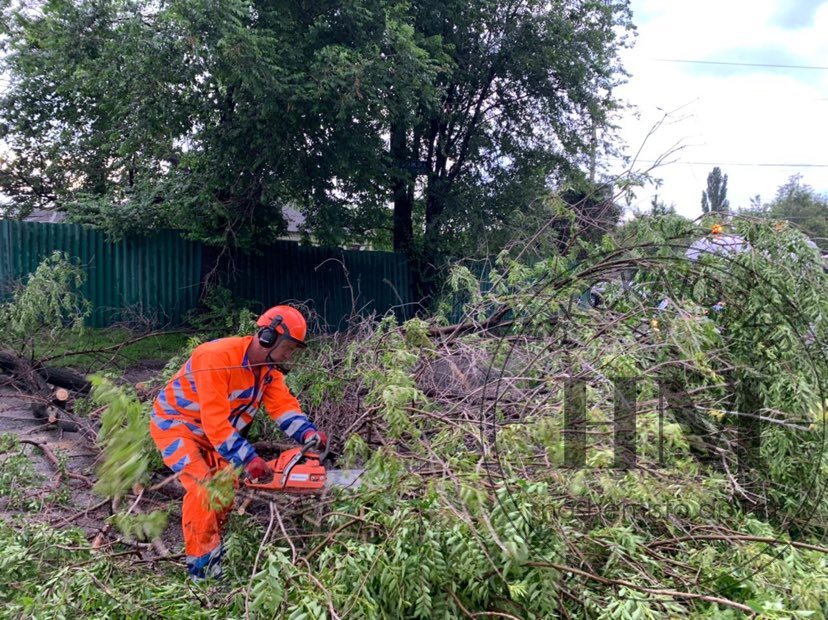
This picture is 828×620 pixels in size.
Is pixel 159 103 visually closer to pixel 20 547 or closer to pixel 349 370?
pixel 349 370

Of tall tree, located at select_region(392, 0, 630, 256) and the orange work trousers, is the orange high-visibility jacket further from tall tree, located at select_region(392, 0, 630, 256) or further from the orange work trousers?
tall tree, located at select_region(392, 0, 630, 256)

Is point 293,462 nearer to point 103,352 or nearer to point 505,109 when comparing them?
point 103,352

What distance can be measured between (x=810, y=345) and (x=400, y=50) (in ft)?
19.7

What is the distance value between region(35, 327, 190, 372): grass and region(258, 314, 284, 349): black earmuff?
3.39 metres

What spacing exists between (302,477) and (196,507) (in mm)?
568

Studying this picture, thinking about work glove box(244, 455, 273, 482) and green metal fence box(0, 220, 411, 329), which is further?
green metal fence box(0, 220, 411, 329)

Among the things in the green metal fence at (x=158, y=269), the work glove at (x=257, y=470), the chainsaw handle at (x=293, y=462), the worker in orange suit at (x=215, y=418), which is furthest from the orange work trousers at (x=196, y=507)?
the green metal fence at (x=158, y=269)

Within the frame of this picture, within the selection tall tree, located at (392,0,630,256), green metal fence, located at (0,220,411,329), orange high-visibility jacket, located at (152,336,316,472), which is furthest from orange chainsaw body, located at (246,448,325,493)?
tall tree, located at (392,0,630,256)

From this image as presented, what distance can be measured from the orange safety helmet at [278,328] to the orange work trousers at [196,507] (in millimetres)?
615

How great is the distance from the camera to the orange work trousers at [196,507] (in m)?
2.90

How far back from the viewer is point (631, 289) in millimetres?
3576

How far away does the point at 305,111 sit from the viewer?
24.9 ft

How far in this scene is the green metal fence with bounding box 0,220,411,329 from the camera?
8633 mm

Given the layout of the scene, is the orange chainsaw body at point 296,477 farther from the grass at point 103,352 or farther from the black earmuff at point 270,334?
the grass at point 103,352
